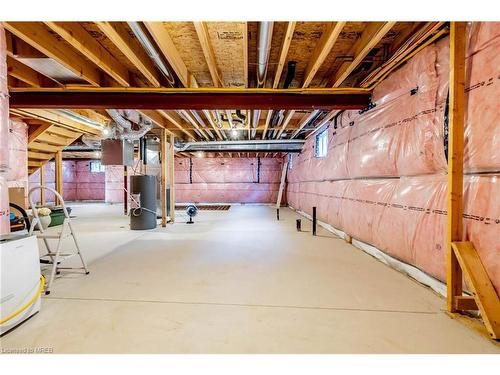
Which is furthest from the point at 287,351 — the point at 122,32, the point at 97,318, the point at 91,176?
the point at 91,176

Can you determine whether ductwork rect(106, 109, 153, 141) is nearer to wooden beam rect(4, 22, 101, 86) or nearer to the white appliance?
wooden beam rect(4, 22, 101, 86)

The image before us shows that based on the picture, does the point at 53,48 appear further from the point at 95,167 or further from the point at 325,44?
the point at 95,167

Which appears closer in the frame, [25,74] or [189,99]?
[25,74]

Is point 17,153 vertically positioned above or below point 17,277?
above

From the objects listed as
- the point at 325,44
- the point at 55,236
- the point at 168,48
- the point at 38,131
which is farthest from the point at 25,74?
the point at 325,44

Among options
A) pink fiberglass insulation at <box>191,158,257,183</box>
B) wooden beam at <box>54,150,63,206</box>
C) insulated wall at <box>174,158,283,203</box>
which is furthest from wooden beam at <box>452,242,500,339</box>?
pink fiberglass insulation at <box>191,158,257,183</box>

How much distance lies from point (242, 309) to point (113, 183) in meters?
11.9

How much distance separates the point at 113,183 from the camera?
1176 centimetres

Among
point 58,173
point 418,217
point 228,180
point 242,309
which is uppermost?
point 58,173

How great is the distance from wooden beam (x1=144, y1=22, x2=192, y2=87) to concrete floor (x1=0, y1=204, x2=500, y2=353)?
2.18 metres

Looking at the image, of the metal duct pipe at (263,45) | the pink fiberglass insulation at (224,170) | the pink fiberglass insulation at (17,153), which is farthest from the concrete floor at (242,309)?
the pink fiberglass insulation at (224,170)

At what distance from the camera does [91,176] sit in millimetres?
12898
